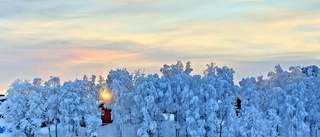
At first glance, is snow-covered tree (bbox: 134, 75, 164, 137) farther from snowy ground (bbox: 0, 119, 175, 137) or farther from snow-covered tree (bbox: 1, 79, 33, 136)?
snow-covered tree (bbox: 1, 79, 33, 136)

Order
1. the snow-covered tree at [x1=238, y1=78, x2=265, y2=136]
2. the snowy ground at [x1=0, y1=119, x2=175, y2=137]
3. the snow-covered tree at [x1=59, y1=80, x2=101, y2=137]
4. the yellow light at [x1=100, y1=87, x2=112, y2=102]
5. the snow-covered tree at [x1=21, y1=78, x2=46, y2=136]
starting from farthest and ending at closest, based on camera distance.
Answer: the yellow light at [x1=100, y1=87, x2=112, y2=102] → the snowy ground at [x1=0, y1=119, x2=175, y2=137] → the snow-covered tree at [x1=59, y1=80, x2=101, y2=137] → the snow-covered tree at [x1=21, y1=78, x2=46, y2=136] → the snow-covered tree at [x1=238, y1=78, x2=265, y2=136]

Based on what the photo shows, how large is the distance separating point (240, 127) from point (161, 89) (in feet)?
36.0

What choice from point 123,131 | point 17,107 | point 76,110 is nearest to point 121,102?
point 123,131

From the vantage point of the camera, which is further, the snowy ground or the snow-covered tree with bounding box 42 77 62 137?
the snowy ground

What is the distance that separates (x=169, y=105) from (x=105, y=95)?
11.1m

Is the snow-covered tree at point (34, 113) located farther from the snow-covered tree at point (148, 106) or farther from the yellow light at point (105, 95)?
the snow-covered tree at point (148, 106)

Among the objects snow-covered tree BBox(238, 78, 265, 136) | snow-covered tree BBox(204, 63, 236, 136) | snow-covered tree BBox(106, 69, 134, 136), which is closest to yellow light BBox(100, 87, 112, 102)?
snow-covered tree BBox(106, 69, 134, 136)

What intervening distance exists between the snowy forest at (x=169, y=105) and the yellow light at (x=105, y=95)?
309 cm

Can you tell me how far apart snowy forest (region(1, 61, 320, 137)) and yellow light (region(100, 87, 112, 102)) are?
3.09 meters

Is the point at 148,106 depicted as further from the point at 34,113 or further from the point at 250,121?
the point at 34,113

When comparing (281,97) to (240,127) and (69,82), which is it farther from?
(69,82)

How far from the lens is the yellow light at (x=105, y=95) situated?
6538 cm

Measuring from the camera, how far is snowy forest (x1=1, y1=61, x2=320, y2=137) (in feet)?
188

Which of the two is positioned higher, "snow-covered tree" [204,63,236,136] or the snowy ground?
"snow-covered tree" [204,63,236,136]
